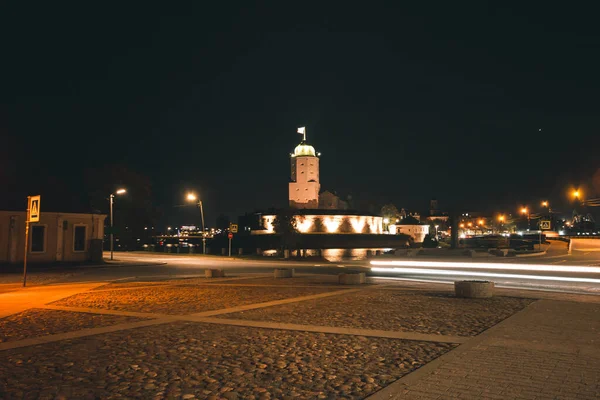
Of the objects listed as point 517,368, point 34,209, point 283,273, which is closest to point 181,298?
point 34,209

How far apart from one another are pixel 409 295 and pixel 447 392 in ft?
36.6

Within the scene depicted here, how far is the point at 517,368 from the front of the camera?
755cm

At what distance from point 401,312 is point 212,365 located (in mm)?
6801

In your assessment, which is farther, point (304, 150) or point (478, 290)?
point (304, 150)

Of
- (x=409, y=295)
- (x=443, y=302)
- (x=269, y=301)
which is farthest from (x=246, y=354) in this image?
(x=409, y=295)

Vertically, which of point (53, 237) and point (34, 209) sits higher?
point (34, 209)

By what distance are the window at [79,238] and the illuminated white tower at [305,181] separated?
109 meters

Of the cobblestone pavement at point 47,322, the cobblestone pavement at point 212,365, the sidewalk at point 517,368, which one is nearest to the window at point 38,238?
the cobblestone pavement at point 47,322

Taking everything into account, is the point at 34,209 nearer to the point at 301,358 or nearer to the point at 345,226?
the point at 301,358

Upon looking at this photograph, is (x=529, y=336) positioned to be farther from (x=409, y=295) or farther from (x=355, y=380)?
(x=409, y=295)

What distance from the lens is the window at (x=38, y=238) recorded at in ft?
120

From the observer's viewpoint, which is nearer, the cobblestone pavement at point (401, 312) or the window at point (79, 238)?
the cobblestone pavement at point (401, 312)

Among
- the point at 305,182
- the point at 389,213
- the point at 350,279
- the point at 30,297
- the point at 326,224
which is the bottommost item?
the point at 30,297

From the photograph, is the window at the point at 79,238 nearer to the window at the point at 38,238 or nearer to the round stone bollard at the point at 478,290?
the window at the point at 38,238
